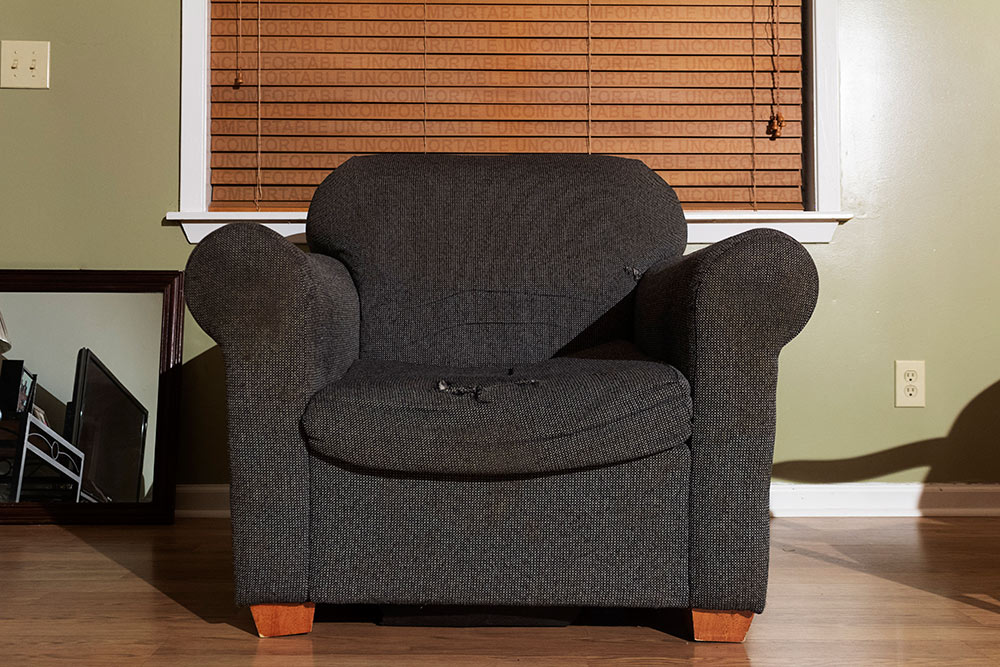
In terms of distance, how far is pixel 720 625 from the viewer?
1347 mm

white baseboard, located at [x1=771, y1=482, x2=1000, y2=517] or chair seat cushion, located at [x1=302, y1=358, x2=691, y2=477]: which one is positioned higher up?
chair seat cushion, located at [x1=302, y1=358, x2=691, y2=477]

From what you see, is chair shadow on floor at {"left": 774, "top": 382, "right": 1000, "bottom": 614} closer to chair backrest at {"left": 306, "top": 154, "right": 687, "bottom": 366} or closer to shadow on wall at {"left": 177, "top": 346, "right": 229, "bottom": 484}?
chair backrest at {"left": 306, "top": 154, "right": 687, "bottom": 366}

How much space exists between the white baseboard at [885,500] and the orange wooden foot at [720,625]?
102 cm

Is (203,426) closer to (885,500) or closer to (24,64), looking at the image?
(24,64)

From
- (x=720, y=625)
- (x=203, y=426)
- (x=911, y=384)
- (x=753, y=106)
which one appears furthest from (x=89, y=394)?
(x=911, y=384)

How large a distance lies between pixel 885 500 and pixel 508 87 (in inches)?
61.4

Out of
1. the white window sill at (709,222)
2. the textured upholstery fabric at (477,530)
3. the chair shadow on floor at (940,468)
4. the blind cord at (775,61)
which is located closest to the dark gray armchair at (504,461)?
the textured upholstery fabric at (477,530)

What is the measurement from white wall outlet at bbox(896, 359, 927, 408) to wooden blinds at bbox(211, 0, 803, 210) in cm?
56

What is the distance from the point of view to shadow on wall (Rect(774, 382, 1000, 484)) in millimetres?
2318

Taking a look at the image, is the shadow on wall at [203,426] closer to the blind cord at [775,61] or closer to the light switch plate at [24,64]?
the light switch plate at [24,64]

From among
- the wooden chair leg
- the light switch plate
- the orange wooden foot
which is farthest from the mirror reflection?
the orange wooden foot

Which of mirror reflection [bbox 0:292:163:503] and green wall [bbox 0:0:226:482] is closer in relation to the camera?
mirror reflection [bbox 0:292:163:503]

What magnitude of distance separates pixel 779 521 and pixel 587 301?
91 cm

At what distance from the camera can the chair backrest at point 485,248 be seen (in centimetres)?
179
